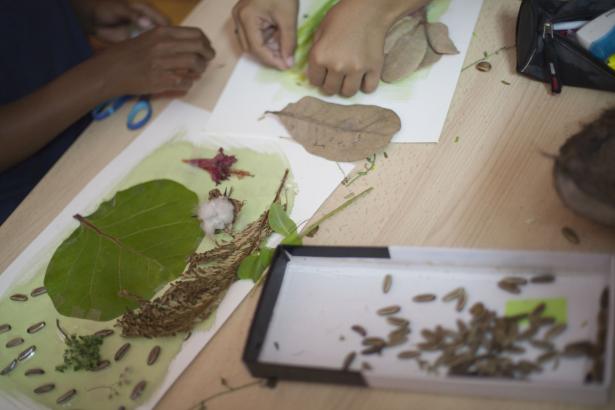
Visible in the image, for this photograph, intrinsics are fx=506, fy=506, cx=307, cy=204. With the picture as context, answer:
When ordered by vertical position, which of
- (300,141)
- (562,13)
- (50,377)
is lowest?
(50,377)

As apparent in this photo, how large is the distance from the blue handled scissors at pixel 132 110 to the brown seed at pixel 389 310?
67cm

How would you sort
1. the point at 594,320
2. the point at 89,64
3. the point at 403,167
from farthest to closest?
1. the point at 89,64
2. the point at 403,167
3. the point at 594,320

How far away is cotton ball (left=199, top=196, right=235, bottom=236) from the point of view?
842 mm

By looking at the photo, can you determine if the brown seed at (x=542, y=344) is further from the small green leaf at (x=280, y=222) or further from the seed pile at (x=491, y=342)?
the small green leaf at (x=280, y=222)

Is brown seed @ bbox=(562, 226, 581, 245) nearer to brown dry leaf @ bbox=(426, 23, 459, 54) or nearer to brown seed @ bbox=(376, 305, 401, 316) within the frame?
brown seed @ bbox=(376, 305, 401, 316)

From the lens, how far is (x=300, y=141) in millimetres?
938

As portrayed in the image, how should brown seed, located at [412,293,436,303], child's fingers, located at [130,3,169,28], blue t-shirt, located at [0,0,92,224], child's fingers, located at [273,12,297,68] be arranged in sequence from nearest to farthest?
brown seed, located at [412,293,436,303], child's fingers, located at [273,12,297,68], blue t-shirt, located at [0,0,92,224], child's fingers, located at [130,3,169,28]

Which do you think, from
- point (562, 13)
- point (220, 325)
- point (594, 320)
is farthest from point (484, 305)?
point (562, 13)

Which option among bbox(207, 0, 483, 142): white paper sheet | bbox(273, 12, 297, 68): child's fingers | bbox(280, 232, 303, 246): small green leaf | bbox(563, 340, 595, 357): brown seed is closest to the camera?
bbox(563, 340, 595, 357): brown seed

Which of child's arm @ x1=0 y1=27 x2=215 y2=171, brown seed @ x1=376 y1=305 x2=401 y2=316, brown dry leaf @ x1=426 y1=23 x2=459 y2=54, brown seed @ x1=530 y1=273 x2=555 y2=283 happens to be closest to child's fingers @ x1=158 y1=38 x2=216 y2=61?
child's arm @ x1=0 y1=27 x2=215 y2=171

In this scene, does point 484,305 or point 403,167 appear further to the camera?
point 403,167

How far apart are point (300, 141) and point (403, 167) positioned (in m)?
0.20

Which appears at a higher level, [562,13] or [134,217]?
[562,13]

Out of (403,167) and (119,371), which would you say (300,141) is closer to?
(403,167)
